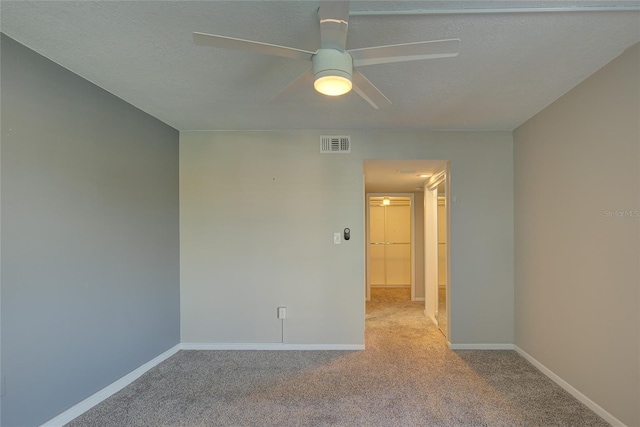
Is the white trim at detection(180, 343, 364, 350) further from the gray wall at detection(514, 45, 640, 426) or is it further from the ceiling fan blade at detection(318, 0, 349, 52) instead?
the ceiling fan blade at detection(318, 0, 349, 52)

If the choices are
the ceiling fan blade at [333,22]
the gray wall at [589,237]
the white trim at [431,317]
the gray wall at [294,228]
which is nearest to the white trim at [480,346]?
the gray wall at [294,228]

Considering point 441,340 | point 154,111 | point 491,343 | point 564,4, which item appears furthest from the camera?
point 441,340

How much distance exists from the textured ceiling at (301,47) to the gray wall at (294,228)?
50 centimetres

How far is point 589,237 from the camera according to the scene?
216cm

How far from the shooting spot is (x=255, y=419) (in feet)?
6.84

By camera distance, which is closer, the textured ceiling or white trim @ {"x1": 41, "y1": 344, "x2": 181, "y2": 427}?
the textured ceiling

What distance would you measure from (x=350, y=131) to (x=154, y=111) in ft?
6.23

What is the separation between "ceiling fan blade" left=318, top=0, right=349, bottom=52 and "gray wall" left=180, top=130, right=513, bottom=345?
6.35 feet

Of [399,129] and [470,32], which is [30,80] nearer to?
[470,32]

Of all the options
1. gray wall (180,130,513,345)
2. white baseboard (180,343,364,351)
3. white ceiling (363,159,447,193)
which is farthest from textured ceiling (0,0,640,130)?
white baseboard (180,343,364,351)

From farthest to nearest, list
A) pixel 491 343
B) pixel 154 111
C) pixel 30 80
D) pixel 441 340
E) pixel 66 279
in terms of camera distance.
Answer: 1. pixel 441 340
2. pixel 491 343
3. pixel 154 111
4. pixel 66 279
5. pixel 30 80

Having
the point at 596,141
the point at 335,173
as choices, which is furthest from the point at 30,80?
the point at 596,141

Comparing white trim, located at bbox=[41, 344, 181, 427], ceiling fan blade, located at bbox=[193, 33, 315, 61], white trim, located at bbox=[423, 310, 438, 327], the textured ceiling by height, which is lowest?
white trim, located at bbox=[423, 310, 438, 327]

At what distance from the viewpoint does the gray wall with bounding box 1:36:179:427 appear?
1751 mm
